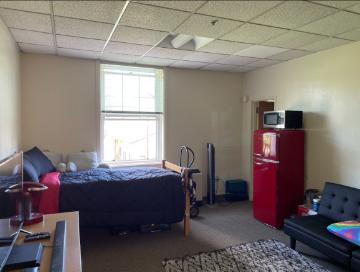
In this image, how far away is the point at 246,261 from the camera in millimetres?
2938

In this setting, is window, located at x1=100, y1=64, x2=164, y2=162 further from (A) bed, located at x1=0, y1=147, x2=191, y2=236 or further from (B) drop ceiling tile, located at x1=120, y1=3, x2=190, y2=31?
(B) drop ceiling tile, located at x1=120, y1=3, x2=190, y2=31

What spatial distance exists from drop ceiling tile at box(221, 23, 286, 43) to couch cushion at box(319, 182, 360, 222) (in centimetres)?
197

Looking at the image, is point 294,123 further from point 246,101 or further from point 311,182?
point 246,101

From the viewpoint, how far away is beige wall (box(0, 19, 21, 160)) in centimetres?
295

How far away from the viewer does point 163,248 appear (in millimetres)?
3275

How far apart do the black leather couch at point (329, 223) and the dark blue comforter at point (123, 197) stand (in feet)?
4.81

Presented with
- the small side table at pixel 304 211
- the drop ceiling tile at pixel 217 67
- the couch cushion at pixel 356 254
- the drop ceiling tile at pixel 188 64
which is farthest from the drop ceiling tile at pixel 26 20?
the small side table at pixel 304 211

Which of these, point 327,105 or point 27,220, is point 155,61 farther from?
point 27,220

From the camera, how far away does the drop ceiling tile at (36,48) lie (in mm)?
3744

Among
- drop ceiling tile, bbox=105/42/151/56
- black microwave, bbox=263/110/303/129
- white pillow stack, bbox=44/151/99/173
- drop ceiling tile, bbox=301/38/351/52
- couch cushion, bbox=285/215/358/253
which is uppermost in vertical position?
drop ceiling tile, bbox=105/42/151/56

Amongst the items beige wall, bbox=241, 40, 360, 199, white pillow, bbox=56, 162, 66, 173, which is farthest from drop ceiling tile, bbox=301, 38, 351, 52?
white pillow, bbox=56, 162, 66, 173

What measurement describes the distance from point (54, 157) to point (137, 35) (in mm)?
2345

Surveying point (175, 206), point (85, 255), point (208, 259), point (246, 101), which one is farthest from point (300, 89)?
point (85, 255)

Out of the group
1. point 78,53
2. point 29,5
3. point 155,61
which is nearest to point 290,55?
point 155,61
